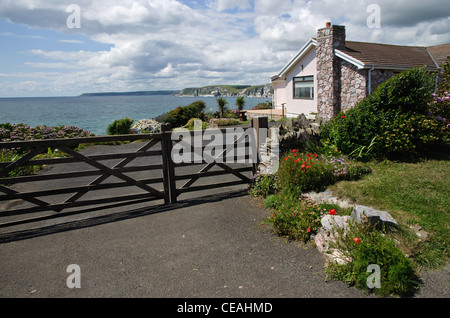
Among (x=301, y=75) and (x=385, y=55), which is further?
A: (x=301, y=75)

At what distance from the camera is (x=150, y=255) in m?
4.95

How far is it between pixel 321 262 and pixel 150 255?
2747mm

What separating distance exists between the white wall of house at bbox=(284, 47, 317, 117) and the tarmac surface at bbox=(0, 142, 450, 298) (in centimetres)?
1658

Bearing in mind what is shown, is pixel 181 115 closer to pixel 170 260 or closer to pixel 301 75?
pixel 301 75

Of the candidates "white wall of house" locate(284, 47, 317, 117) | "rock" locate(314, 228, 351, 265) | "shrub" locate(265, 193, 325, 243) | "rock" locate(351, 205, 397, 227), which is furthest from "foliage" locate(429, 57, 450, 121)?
"white wall of house" locate(284, 47, 317, 117)

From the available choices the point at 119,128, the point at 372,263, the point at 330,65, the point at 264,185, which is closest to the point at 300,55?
the point at 330,65

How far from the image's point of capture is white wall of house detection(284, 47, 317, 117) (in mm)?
21078

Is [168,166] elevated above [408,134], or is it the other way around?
[408,134]

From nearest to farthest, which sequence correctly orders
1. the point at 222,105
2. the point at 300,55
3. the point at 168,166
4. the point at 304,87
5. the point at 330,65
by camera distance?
the point at 168,166 → the point at 330,65 → the point at 300,55 → the point at 304,87 → the point at 222,105

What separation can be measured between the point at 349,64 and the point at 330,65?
1.08 metres

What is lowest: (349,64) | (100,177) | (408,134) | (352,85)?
(100,177)

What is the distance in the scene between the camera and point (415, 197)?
5840 mm

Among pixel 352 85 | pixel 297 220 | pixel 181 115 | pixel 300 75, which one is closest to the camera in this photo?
pixel 297 220
